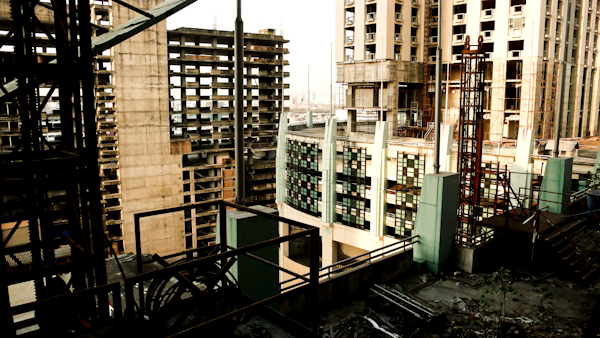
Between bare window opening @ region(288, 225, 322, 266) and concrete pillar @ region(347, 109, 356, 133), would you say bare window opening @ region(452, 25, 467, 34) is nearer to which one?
concrete pillar @ region(347, 109, 356, 133)

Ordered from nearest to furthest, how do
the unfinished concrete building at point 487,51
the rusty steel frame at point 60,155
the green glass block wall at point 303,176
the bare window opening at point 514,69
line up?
the rusty steel frame at point 60,155
the green glass block wall at point 303,176
the unfinished concrete building at point 487,51
the bare window opening at point 514,69

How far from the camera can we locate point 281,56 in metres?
58.7

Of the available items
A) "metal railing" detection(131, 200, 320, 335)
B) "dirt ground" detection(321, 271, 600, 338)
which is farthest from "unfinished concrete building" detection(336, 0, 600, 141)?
"metal railing" detection(131, 200, 320, 335)

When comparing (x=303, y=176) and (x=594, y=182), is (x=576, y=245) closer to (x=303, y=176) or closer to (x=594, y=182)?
(x=594, y=182)

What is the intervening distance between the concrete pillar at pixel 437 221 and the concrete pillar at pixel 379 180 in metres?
20.0

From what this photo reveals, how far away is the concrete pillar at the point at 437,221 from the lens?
43.3ft

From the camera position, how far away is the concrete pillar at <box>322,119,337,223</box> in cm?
3619

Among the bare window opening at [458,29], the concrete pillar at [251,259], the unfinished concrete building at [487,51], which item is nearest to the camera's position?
the concrete pillar at [251,259]

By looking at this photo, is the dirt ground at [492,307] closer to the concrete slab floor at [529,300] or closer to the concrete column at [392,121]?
the concrete slab floor at [529,300]

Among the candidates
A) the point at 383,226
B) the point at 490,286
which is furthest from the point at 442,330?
the point at 383,226

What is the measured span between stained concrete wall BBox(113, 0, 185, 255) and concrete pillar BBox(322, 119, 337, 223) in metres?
21.2

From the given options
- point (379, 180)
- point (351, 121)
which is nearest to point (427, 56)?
point (351, 121)

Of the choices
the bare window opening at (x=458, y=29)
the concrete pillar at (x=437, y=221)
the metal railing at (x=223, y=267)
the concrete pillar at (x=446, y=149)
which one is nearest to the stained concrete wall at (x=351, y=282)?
the concrete pillar at (x=437, y=221)

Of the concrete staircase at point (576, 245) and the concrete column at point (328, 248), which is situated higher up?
the concrete staircase at point (576, 245)
